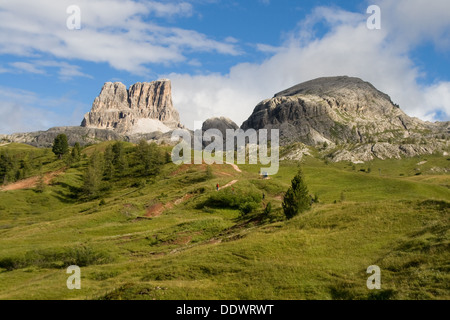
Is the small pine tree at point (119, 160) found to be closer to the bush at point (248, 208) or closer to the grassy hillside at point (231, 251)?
the grassy hillside at point (231, 251)

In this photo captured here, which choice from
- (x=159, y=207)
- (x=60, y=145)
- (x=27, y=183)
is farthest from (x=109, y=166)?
(x=159, y=207)

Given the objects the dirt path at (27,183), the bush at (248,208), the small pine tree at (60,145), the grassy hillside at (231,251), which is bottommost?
the grassy hillside at (231,251)

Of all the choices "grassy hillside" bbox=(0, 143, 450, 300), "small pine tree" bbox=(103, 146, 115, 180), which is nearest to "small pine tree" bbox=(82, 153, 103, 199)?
"small pine tree" bbox=(103, 146, 115, 180)

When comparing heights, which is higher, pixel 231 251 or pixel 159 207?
pixel 159 207

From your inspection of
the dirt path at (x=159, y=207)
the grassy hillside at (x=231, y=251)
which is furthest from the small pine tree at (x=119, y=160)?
the dirt path at (x=159, y=207)

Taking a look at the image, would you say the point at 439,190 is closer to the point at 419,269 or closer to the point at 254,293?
the point at 419,269

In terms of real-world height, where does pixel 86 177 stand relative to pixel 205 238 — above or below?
above

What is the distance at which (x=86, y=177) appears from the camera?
121 meters

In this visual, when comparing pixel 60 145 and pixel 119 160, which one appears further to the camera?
pixel 60 145

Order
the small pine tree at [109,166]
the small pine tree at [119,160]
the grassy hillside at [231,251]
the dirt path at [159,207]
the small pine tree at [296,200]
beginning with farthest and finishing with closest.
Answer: the small pine tree at [119,160], the small pine tree at [109,166], the dirt path at [159,207], the small pine tree at [296,200], the grassy hillside at [231,251]

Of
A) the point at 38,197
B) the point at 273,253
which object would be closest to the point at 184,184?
the point at 38,197

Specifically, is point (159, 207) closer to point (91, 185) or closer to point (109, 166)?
→ point (91, 185)

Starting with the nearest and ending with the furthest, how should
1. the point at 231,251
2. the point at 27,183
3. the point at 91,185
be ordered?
1. the point at 231,251
2. the point at 91,185
3. the point at 27,183
